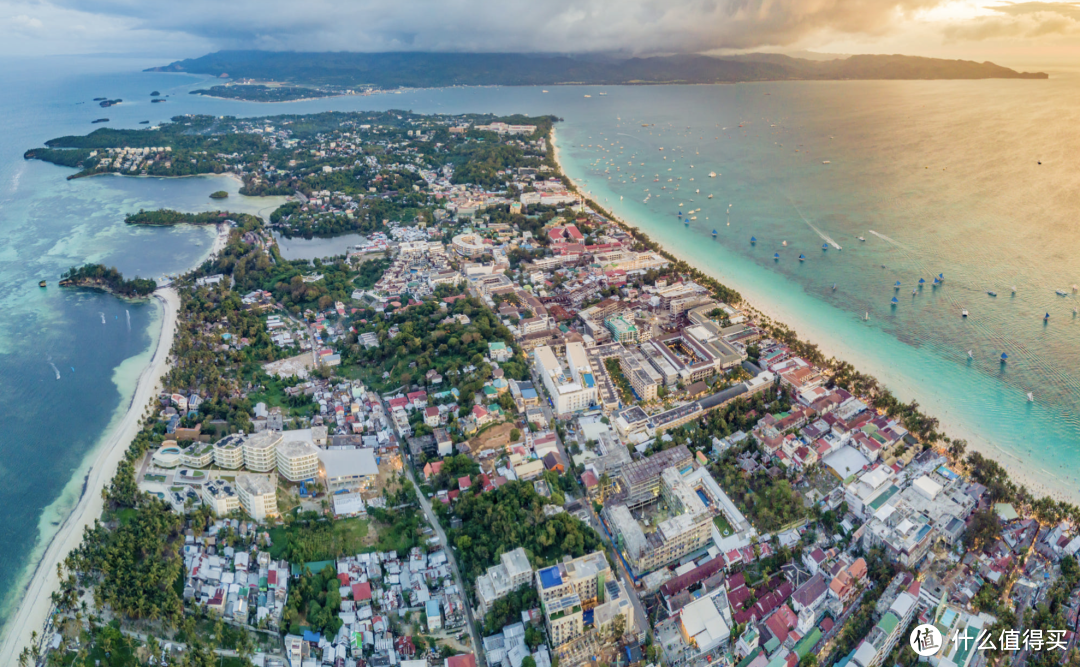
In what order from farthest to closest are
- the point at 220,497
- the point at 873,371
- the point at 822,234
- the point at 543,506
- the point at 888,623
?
the point at 822,234 → the point at 873,371 → the point at 220,497 → the point at 543,506 → the point at 888,623

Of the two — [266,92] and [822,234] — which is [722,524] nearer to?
[822,234]

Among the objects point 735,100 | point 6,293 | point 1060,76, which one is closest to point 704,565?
point 6,293

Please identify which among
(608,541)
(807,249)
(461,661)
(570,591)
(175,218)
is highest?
(807,249)

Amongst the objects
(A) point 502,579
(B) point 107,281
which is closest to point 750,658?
(A) point 502,579

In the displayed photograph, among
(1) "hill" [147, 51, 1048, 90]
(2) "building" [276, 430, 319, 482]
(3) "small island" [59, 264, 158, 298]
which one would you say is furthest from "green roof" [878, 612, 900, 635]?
(1) "hill" [147, 51, 1048, 90]

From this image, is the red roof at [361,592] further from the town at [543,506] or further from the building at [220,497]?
the building at [220,497]

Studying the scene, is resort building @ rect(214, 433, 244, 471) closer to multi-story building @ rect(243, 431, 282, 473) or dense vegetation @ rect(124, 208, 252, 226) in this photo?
multi-story building @ rect(243, 431, 282, 473)

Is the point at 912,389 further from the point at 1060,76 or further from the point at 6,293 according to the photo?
the point at 1060,76
